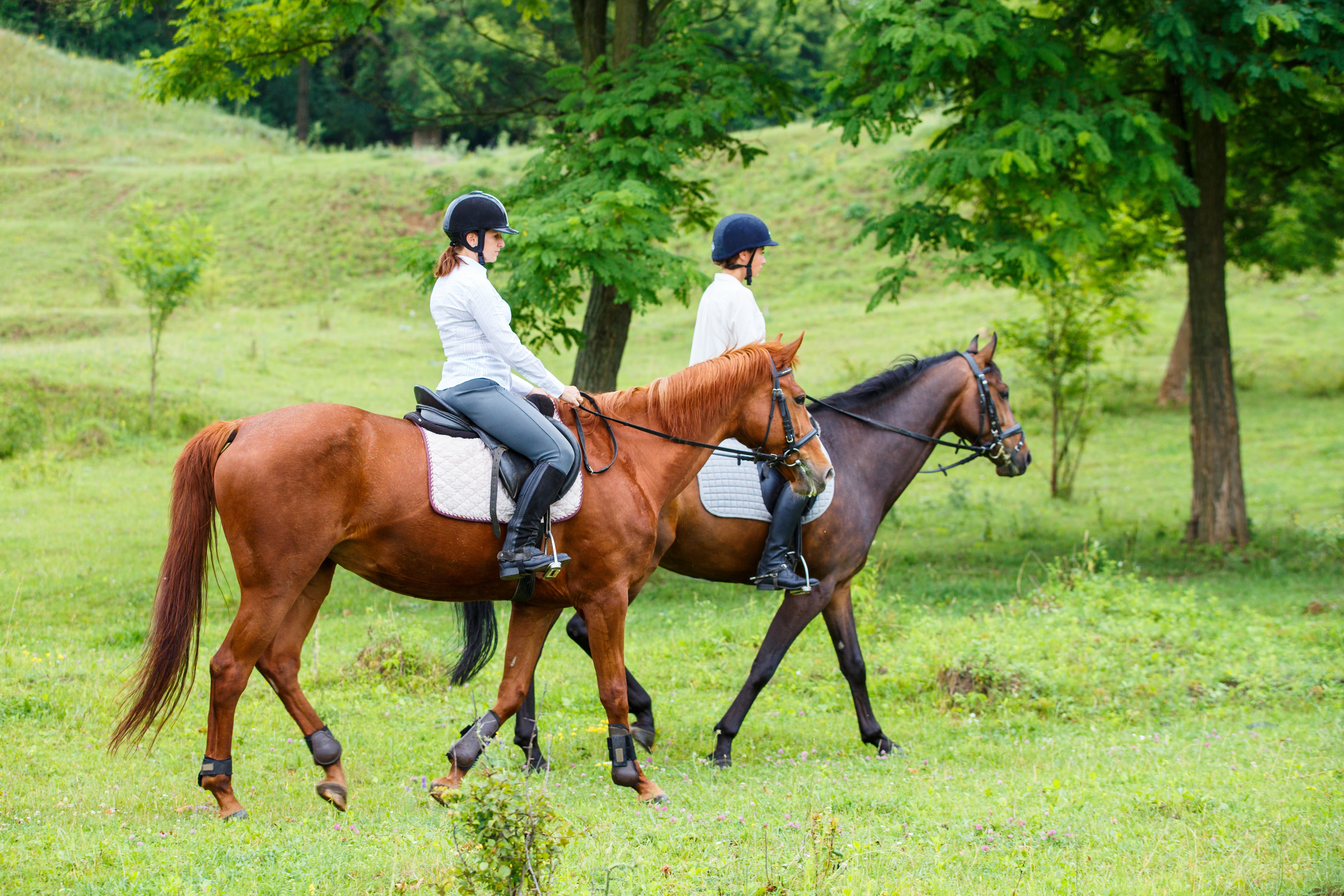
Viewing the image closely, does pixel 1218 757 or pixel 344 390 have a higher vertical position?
pixel 1218 757

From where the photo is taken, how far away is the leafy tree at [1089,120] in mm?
10094

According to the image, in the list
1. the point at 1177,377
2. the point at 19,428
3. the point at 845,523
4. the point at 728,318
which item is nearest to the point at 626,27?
the point at 728,318

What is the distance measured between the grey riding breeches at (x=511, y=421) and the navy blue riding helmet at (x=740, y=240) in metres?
1.95

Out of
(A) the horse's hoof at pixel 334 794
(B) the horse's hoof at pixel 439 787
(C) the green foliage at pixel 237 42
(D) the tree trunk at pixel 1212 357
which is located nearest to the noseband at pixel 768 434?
(B) the horse's hoof at pixel 439 787

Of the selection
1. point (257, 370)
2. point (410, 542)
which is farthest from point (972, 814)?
point (257, 370)

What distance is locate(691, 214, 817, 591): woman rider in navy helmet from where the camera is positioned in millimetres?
6879

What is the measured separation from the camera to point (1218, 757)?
6.60m

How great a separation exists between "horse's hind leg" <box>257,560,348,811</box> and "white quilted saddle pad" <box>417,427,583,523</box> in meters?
0.69

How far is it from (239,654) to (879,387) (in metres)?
4.62

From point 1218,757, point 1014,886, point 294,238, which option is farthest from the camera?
point 294,238

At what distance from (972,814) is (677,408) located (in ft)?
8.72

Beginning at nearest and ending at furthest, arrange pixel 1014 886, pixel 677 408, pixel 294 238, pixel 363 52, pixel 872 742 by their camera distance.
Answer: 1. pixel 1014 886
2. pixel 677 408
3. pixel 872 742
4. pixel 294 238
5. pixel 363 52

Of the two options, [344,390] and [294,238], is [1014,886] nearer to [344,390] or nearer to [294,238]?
[344,390]

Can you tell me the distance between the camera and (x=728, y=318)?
691cm
